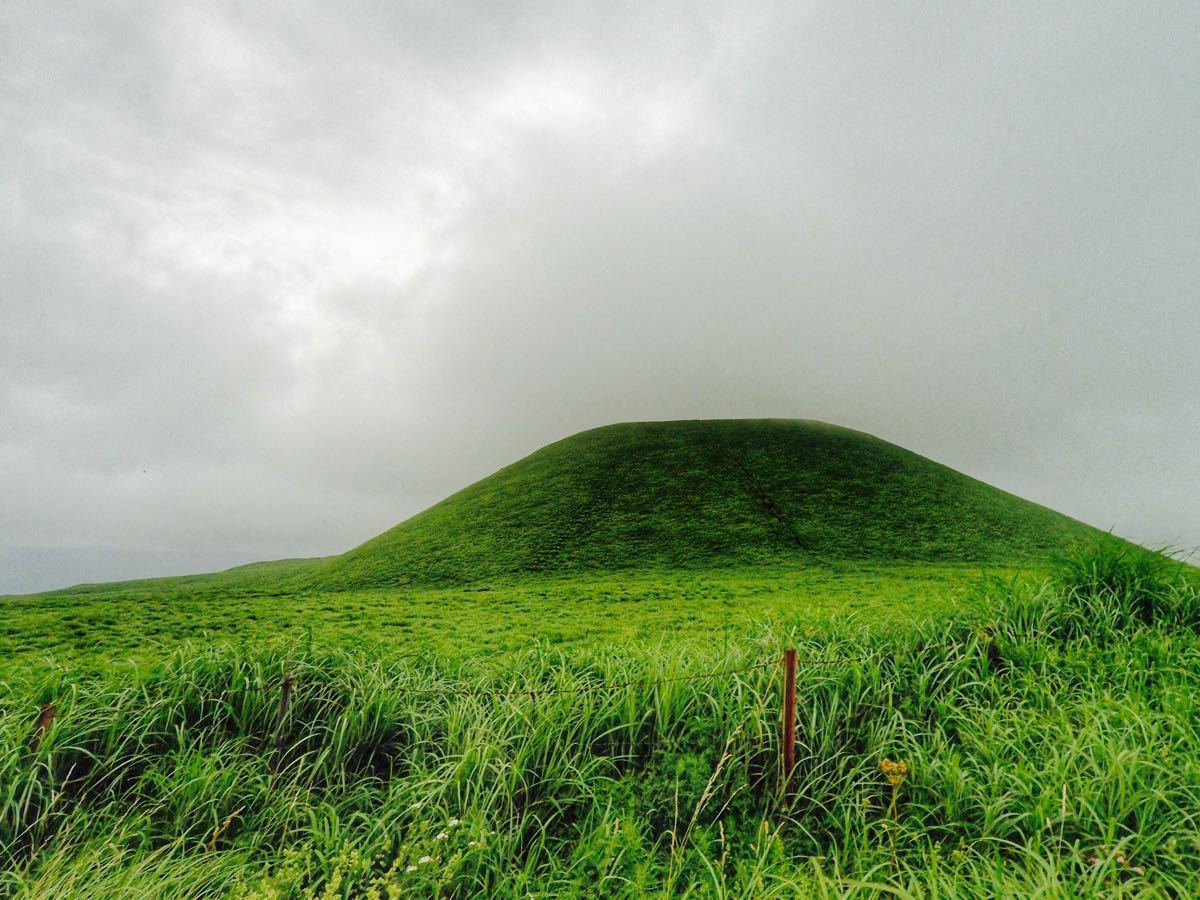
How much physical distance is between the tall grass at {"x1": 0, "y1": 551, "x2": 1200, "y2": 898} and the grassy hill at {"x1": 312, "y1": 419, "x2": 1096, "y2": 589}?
20.1 meters

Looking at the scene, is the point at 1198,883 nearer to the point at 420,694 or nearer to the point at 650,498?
the point at 420,694

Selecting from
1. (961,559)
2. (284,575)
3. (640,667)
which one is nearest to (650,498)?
(961,559)

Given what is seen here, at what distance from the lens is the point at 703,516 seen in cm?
3189

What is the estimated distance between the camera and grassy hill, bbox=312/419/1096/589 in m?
27.1

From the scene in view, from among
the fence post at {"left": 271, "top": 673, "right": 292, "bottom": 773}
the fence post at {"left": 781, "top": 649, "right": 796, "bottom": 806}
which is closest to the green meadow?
the fence post at {"left": 271, "top": 673, "right": 292, "bottom": 773}

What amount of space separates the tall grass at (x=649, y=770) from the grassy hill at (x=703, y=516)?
65.9 feet

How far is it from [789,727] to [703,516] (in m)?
27.8

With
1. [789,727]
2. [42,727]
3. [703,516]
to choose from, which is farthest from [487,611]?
[703,516]

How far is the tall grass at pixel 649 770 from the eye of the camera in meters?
3.67

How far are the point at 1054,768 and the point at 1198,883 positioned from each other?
0.91 m

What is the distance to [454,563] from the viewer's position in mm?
27203

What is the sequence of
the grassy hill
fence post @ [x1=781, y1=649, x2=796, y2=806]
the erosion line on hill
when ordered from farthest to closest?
the erosion line on hill < the grassy hill < fence post @ [x1=781, y1=649, x2=796, y2=806]

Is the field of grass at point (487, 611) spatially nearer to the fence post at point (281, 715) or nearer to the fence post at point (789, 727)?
the fence post at point (281, 715)

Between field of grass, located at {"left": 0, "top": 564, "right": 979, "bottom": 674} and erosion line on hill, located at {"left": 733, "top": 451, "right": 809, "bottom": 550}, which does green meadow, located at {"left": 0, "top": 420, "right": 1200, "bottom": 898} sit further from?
erosion line on hill, located at {"left": 733, "top": 451, "right": 809, "bottom": 550}
